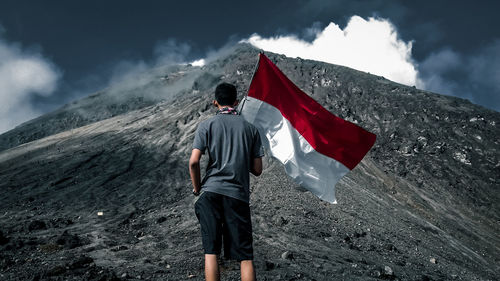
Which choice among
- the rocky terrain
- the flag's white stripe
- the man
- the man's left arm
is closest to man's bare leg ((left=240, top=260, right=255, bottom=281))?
the man

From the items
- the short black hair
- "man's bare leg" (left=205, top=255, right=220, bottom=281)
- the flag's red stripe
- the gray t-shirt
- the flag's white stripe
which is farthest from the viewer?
the flag's red stripe

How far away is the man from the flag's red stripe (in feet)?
5.75

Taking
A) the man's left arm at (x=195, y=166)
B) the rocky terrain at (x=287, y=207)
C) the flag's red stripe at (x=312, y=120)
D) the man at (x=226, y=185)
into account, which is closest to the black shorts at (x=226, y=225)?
the man at (x=226, y=185)

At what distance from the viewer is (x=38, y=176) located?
1859 centimetres

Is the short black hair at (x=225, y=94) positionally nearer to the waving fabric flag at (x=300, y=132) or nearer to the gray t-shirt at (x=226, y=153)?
the gray t-shirt at (x=226, y=153)

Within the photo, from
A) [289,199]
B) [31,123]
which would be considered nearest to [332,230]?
[289,199]

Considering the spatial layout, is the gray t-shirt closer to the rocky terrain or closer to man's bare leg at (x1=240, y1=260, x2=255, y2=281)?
man's bare leg at (x1=240, y1=260, x2=255, y2=281)

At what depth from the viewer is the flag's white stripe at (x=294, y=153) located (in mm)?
4469

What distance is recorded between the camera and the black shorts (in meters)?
Answer: 2.67

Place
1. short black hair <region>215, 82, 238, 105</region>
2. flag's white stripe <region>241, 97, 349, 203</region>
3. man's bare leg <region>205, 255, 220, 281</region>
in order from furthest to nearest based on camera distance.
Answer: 1. flag's white stripe <region>241, 97, 349, 203</region>
2. short black hair <region>215, 82, 238, 105</region>
3. man's bare leg <region>205, 255, 220, 281</region>

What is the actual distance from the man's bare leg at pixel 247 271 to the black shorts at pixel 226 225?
0.04 m

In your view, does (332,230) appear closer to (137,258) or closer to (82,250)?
(137,258)

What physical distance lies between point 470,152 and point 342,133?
116ft

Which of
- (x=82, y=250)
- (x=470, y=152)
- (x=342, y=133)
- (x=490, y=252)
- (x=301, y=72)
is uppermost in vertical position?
(x=301, y=72)
